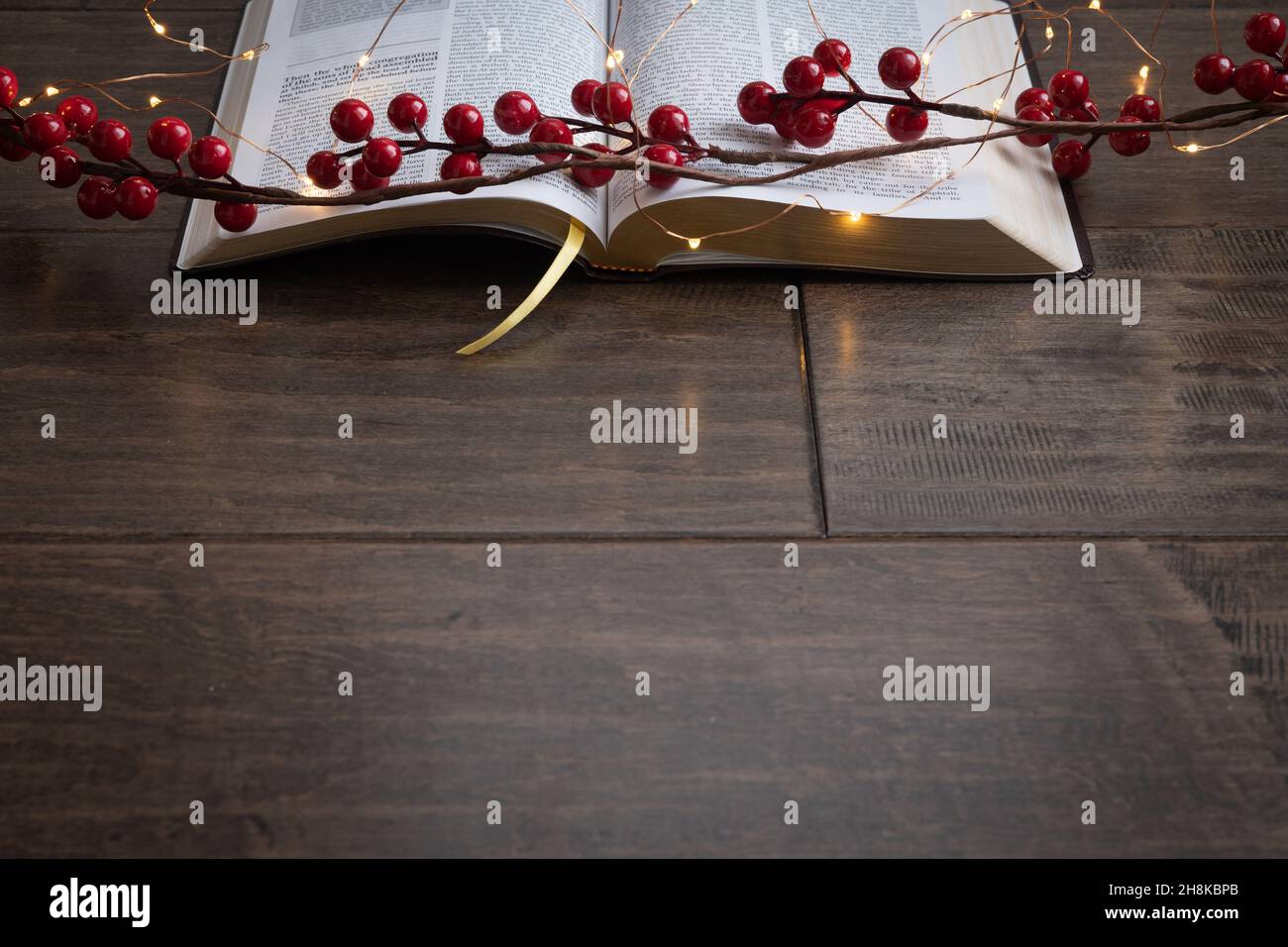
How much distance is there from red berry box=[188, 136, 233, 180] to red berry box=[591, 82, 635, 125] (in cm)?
24

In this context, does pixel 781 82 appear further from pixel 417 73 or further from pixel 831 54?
pixel 417 73

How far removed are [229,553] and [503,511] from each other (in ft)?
0.51

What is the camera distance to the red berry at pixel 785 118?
28.0 inches

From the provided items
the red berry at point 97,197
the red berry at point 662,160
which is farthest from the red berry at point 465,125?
the red berry at point 97,197

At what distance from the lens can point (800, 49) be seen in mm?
786

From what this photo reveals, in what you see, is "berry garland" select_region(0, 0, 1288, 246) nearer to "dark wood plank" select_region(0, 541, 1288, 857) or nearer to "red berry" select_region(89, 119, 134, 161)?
"red berry" select_region(89, 119, 134, 161)

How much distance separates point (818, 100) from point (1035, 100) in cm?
16

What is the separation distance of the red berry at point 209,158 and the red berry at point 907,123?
0.44m

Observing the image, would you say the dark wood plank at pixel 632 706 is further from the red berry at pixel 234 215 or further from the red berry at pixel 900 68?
the red berry at pixel 900 68

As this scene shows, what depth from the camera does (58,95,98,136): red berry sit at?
69 centimetres

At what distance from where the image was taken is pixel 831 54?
0.72 metres

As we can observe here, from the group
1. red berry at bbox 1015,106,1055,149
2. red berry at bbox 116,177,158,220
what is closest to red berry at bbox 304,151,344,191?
red berry at bbox 116,177,158,220
